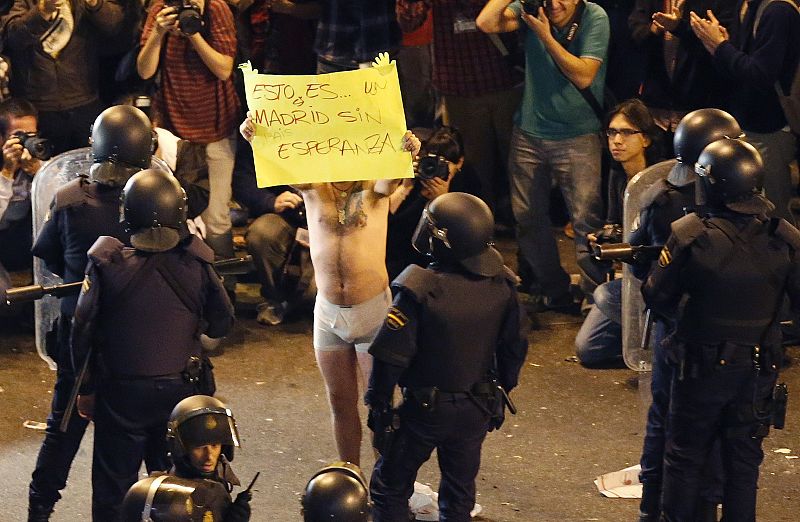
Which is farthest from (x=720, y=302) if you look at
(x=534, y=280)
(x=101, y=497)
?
(x=534, y=280)

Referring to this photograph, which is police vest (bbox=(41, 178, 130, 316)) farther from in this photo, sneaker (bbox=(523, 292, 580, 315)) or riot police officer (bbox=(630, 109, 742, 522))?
sneaker (bbox=(523, 292, 580, 315))

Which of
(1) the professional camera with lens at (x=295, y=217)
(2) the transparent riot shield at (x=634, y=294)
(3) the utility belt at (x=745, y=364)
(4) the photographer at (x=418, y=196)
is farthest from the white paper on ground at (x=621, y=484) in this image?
(1) the professional camera with lens at (x=295, y=217)

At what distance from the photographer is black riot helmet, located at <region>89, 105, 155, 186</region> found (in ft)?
20.1

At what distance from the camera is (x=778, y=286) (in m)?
5.86

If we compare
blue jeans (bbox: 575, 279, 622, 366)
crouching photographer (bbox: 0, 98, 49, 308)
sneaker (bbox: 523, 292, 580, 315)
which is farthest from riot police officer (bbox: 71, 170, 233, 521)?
sneaker (bbox: 523, 292, 580, 315)

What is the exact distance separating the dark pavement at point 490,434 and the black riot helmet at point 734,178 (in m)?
1.61

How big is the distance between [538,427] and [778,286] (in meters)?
2.11

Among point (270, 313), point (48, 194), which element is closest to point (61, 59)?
point (270, 313)

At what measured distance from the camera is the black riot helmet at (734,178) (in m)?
5.77

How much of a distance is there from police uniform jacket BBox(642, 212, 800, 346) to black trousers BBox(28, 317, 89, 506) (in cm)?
240

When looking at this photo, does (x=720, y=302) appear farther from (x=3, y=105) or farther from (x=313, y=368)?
(x=3, y=105)

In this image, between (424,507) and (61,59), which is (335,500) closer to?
Result: (424,507)

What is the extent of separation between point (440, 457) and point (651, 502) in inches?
43.7

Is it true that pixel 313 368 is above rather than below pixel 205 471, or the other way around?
below
